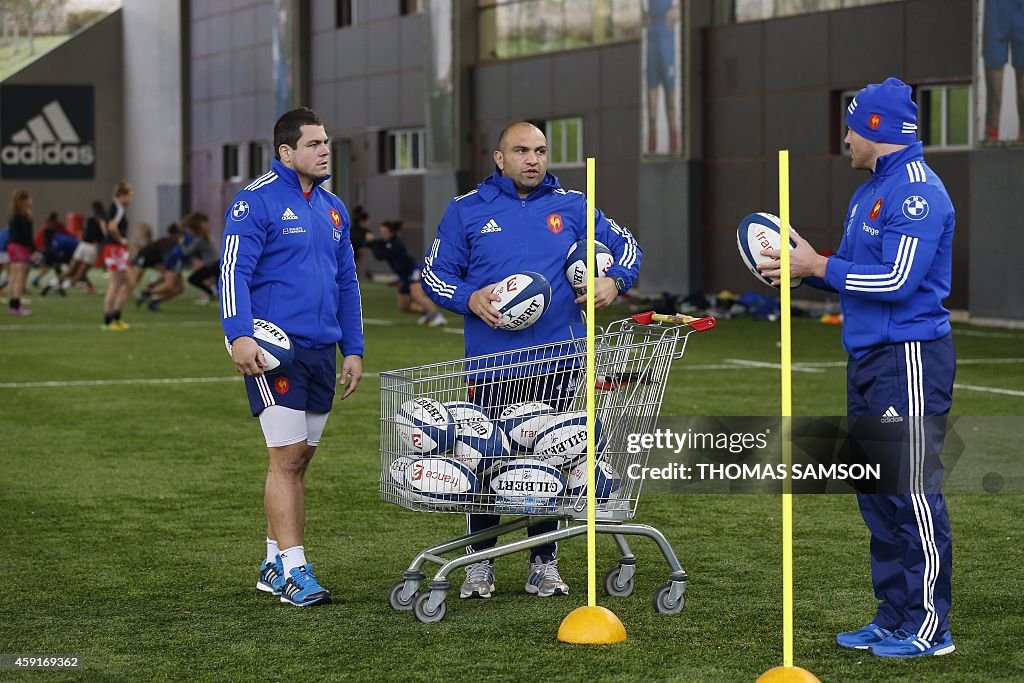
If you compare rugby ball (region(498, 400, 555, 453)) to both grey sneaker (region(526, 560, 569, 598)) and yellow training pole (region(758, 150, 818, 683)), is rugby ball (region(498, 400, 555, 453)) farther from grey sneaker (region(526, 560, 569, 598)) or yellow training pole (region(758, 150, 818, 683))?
yellow training pole (region(758, 150, 818, 683))

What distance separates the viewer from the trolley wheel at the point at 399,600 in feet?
22.8

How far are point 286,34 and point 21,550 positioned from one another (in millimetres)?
38737

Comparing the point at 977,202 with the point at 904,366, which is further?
the point at 977,202

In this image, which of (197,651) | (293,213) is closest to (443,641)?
(197,651)

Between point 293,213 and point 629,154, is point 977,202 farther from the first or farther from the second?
point 293,213

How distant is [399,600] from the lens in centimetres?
697

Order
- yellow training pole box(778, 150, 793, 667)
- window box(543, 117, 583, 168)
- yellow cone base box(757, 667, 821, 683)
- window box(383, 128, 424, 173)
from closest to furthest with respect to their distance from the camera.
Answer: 1. yellow training pole box(778, 150, 793, 667)
2. yellow cone base box(757, 667, 821, 683)
3. window box(543, 117, 583, 168)
4. window box(383, 128, 424, 173)

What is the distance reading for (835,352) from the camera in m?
19.5

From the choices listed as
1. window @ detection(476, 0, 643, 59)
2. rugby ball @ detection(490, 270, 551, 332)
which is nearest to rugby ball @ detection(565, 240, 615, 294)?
rugby ball @ detection(490, 270, 551, 332)

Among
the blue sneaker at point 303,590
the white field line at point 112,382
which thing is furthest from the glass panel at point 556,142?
the blue sneaker at point 303,590

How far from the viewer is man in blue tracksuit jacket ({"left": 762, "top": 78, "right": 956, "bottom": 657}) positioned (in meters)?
5.86

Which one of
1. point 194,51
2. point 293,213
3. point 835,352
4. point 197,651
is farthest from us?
point 194,51

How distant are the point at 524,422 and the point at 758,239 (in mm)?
1263

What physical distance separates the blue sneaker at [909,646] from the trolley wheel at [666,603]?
99 cm
